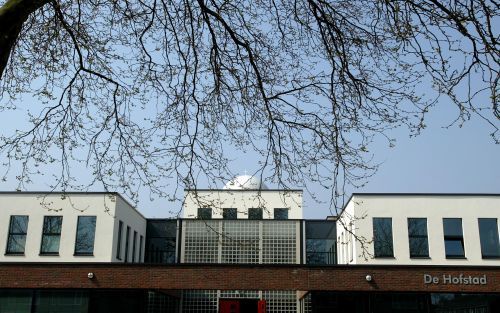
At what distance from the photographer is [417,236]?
31125mm

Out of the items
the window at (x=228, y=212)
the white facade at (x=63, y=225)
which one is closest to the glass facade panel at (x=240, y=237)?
the window at (x=228, y=212)

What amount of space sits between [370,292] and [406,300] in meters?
1.38

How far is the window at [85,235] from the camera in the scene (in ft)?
103

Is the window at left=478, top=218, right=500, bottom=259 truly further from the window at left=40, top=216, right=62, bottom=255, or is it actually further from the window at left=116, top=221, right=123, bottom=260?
the window at left=40, top=216, right=62, bottom=255

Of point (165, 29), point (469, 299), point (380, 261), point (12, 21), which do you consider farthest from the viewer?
point (380, 261)

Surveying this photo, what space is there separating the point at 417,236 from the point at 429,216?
4.09ft

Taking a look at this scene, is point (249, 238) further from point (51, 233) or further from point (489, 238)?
point (489, 238)

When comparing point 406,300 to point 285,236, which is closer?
point 406,300

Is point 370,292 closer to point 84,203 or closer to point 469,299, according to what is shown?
point 469,299

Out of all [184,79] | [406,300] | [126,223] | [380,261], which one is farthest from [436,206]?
[184,79]

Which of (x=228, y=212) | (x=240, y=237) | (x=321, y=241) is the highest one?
(x=321, y=241)

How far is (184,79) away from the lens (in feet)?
34.4

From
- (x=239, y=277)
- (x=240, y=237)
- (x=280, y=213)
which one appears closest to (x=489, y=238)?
(x=280, y=213)

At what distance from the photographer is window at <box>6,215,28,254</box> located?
102 feet
